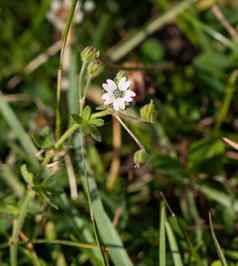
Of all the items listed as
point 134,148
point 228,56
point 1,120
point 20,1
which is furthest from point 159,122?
point 20,1

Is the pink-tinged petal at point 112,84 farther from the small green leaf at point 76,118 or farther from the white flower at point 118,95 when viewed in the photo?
the small green leaf at point 76,118

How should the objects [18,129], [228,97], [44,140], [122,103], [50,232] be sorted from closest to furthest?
[122,103] < [44,140] < [50,232] < [18,129] < [228,97]

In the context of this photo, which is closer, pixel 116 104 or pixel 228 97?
pixel 116 104

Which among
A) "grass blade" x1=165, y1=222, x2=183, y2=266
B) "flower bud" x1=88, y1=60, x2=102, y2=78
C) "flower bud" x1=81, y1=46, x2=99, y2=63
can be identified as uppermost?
"flower bud" x1=81, y1=46, x2=99, y2=63

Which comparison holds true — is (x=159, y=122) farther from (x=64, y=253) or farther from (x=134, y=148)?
(x=64, y=253)

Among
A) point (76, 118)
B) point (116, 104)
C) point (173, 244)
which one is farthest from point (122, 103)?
point (173, 244)

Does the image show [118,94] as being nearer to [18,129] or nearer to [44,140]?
[44,140]

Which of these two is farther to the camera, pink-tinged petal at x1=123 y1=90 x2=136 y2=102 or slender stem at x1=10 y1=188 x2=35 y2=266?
slender stem at x1=10 y1=188 x2=35 y2=266

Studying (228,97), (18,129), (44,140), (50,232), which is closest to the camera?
(44,140)

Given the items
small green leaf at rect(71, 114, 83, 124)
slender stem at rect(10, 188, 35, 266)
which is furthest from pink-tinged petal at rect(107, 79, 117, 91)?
slender stem at rect(10, 188, 35, 266)

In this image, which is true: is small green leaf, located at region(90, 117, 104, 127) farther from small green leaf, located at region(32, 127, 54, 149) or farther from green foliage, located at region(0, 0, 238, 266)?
small green leaf, located at region(32, 127, 54, 149)
